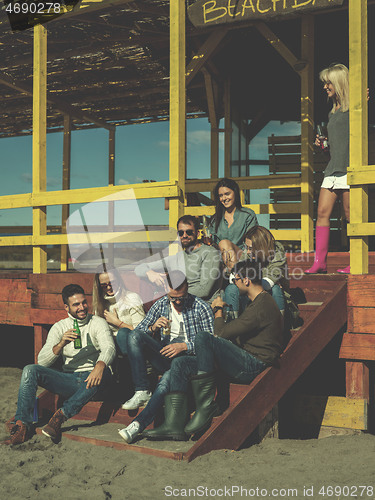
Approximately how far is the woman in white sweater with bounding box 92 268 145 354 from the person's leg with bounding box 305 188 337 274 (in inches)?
67.2

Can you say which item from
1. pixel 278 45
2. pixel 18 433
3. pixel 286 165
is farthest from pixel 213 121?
pixel 18 433

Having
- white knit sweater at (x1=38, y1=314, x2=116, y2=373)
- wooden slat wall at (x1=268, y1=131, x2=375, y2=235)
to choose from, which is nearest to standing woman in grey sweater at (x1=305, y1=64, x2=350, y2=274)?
white knit sweater at (x1=38, y1=314, x2=116, y2=373)

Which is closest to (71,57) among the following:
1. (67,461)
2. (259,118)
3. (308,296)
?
(259,118)

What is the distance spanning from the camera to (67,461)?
3674mm

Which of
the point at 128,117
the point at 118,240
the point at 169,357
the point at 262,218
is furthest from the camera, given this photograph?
the point at 128,117

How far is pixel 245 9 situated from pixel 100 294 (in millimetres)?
3516

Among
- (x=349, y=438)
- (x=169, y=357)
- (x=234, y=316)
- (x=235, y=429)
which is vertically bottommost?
(x=349, y=438)

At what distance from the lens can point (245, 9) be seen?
19.0 feet

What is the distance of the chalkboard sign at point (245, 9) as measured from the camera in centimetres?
554

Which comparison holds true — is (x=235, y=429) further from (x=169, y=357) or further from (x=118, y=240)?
(x=118, y=240)

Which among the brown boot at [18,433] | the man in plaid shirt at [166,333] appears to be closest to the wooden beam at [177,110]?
the man in plaid shirt at [166,333]

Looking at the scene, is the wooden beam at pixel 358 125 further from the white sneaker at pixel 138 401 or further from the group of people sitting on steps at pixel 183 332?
the white sneaker at pixel 138 401

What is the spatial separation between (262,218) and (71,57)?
15.0 ft

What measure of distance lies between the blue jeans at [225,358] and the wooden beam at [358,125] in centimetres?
144
